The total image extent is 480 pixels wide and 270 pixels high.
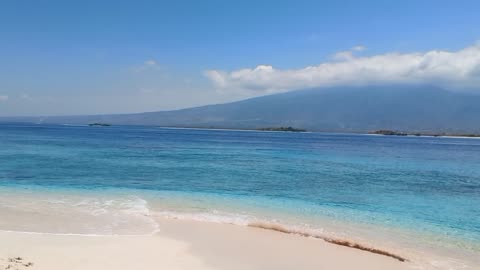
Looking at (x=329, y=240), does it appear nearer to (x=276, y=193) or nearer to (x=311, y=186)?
(x=276, y=193)

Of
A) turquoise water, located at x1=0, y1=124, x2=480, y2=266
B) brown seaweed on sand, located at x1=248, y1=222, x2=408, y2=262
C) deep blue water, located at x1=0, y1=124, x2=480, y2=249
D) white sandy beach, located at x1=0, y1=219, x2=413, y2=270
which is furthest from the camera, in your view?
deep blue water, located at x1=0, y1=124, x2=480, y2=249

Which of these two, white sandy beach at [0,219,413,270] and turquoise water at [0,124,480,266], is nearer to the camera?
white sandy beach at [0,219,413,270]

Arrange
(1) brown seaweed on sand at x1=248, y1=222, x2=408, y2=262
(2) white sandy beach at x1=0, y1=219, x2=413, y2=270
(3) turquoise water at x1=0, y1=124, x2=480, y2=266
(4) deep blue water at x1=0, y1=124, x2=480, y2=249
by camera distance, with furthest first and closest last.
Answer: (4) deep blue water at x1=0, y1=124, x2=480, y2=249 → (3) turquoise water at x1=0, y1=124, x2=480, y2=266 → (1) brown seaweed on sand at x1=248, y1=222, x2=408, y2=262 → (2) white sandy beach at x1=0, y1=219, x2=413, y2=270

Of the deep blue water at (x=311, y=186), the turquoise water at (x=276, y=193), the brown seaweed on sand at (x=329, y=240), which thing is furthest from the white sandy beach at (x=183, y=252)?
the deep blue water at (x=311, y=186)

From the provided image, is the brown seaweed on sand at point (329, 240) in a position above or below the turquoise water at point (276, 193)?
above

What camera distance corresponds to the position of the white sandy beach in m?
8.15

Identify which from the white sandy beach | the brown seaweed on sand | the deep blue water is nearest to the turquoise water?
the deep blue water

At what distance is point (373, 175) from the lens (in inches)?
1062

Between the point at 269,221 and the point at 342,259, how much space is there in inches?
145

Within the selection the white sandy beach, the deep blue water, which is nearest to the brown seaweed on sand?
the white sandy beach

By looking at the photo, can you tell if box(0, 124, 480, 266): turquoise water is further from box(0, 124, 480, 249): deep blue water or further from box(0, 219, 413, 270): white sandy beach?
box(0, 219, 413, 270): white sandy beach

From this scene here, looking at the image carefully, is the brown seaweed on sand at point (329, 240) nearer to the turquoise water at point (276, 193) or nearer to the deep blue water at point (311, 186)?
the turquoise water at point (276, 193)

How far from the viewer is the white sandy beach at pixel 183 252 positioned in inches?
321

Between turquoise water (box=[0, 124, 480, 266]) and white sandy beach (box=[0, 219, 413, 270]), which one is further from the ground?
white sandy beach (box=[0, 219, 413, 270])
